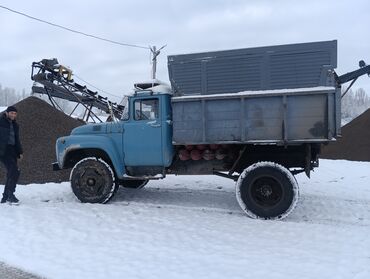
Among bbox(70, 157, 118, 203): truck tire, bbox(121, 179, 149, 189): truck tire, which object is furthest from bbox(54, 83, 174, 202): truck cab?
bbox(121, 179, 149, 189): truck tire

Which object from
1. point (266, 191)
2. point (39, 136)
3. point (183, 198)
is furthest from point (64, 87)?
point (266, 191)

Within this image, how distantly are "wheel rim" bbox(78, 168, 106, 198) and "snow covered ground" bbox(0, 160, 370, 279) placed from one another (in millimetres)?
347

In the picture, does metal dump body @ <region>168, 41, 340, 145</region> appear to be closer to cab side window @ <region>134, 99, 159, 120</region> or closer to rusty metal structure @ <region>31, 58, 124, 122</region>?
cab side window @ <region>134, 99, 159, 120</region>

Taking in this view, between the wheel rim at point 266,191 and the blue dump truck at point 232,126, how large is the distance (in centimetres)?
2

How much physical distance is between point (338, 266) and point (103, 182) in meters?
5.19

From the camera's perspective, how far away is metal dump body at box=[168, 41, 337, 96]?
7.41 meters

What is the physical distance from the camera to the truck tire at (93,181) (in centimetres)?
861

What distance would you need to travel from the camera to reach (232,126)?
761 cm

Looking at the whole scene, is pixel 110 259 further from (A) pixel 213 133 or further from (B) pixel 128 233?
(A) pixel 213 133

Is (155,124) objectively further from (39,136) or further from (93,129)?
(39,136)

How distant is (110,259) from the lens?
203 inches

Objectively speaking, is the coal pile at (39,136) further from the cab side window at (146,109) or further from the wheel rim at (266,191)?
the wheel rim at (266,191)

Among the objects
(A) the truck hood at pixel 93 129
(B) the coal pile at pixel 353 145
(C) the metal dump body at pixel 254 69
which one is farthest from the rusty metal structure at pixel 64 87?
(B) the coal pile at pixel 353 145

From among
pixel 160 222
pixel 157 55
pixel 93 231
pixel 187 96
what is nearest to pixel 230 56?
pixel 187 96
